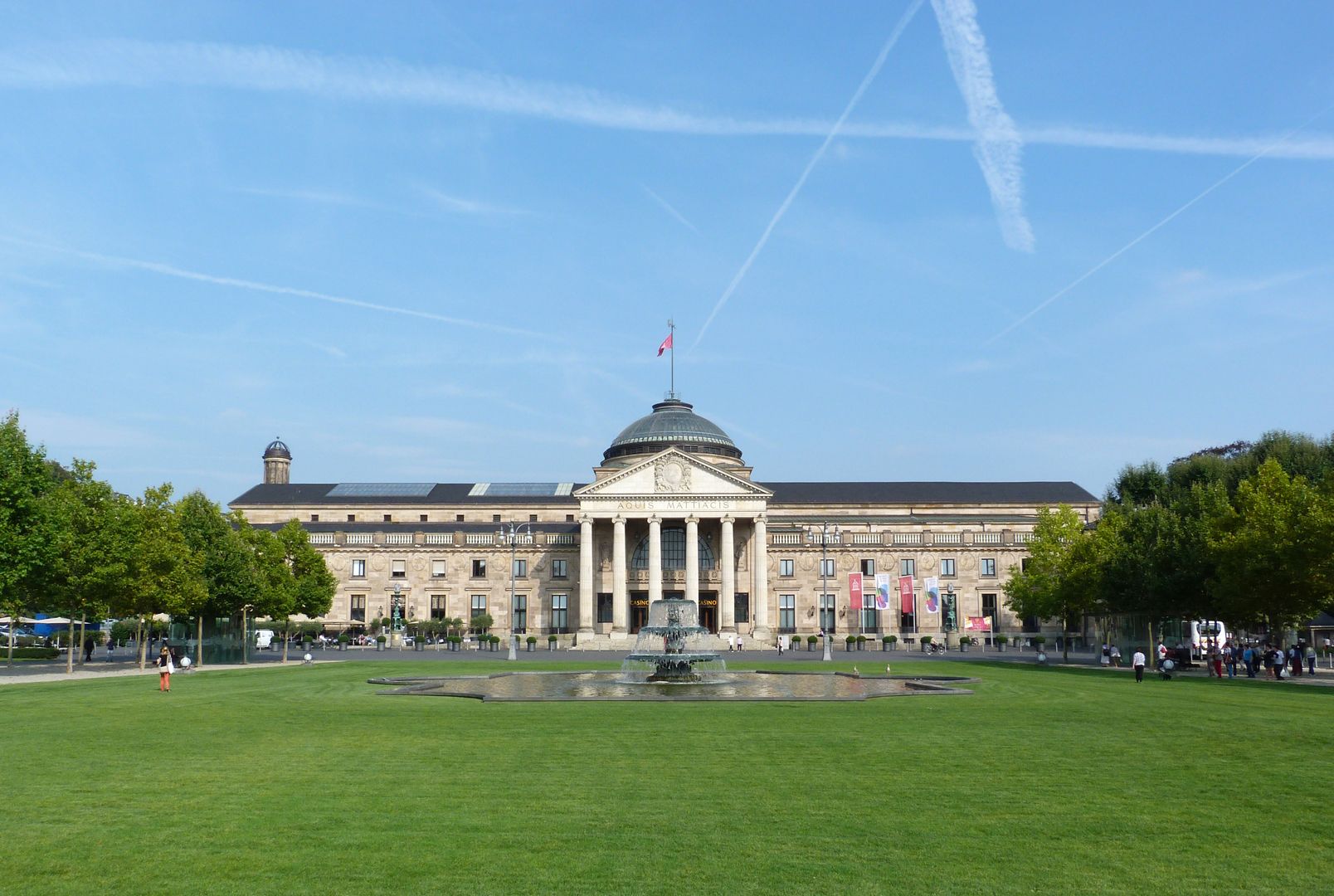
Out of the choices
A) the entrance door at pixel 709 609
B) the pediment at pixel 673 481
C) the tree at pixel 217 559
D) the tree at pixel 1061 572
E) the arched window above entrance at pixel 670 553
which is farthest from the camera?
the arched window above entrance at pixel 670 553

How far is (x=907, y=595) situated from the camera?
94.2m

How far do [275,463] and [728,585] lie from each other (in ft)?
218

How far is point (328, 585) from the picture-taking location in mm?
79188

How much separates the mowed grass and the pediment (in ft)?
236

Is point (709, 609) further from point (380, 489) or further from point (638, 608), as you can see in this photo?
point (380, 489)

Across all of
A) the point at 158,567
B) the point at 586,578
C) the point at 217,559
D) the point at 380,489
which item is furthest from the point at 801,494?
the point at 158,567

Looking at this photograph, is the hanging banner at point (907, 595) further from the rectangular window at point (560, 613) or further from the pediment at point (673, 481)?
the rectangular window at point (560, 613)

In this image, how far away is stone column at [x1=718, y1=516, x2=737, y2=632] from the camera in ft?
318

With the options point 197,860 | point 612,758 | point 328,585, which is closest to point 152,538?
point 328,585

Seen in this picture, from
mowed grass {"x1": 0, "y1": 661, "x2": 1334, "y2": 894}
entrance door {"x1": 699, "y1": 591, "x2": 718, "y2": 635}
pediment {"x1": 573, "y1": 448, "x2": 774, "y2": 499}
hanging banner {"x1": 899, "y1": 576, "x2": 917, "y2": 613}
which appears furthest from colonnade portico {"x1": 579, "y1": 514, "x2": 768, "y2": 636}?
mowed grass {"x1": 0, "y1": 661, "x2": 1334, "y2": 894}

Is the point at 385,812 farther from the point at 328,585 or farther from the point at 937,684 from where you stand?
the point at 328,585

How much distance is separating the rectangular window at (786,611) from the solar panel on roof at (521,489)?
109 feet

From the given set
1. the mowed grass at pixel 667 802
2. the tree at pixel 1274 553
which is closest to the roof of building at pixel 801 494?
the tree at pixel 1274 553

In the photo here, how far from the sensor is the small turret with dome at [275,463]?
136750 millimetres
